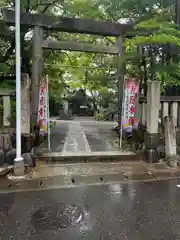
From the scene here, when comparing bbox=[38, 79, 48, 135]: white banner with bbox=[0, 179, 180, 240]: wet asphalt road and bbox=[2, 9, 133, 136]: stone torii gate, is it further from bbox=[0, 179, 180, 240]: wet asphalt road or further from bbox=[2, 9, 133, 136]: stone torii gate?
bbox=[0, 179, 180, 240]: wet asphalt road

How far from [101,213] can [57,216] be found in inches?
24.5

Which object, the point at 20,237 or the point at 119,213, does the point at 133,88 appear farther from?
the point at 20,237

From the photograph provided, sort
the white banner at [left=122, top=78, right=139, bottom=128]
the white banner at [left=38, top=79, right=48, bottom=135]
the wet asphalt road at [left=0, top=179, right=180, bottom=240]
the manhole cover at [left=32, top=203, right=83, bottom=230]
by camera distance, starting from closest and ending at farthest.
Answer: the wet asphalt road at [left=0, top=179, right=180, bottom=240] → the manhole cover at [left=32, top=203, right=83, bottom=230] → the white banner at [left=38, top=79, right=48, bottom=135] → the white banner at [left=122, top=78, right=139, bottom=128]

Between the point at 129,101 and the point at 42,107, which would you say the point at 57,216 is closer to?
the point at 42,107

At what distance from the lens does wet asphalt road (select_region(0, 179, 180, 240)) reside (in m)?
2.43

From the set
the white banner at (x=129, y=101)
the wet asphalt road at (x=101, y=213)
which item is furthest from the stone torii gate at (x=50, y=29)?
the wet asphalt road at (x=101, y=213)

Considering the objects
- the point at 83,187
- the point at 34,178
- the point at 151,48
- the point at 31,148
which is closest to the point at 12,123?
the point at 31,148

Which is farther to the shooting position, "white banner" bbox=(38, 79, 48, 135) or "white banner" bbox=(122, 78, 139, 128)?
"white banner" bbox=(122, 78, 139, 128)

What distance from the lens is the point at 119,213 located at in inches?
115

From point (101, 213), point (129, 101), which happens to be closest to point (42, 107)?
point (129, 101)

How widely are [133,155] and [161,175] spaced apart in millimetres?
1191

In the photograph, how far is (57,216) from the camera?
2.83 metres

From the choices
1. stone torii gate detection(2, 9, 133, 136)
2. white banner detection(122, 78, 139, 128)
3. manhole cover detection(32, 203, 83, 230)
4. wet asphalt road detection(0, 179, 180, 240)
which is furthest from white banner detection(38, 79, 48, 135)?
manhole cover detection(32, 203, 83, 230)

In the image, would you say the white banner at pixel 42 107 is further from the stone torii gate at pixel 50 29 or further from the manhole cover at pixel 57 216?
the manhole cover at pixel 57 216
